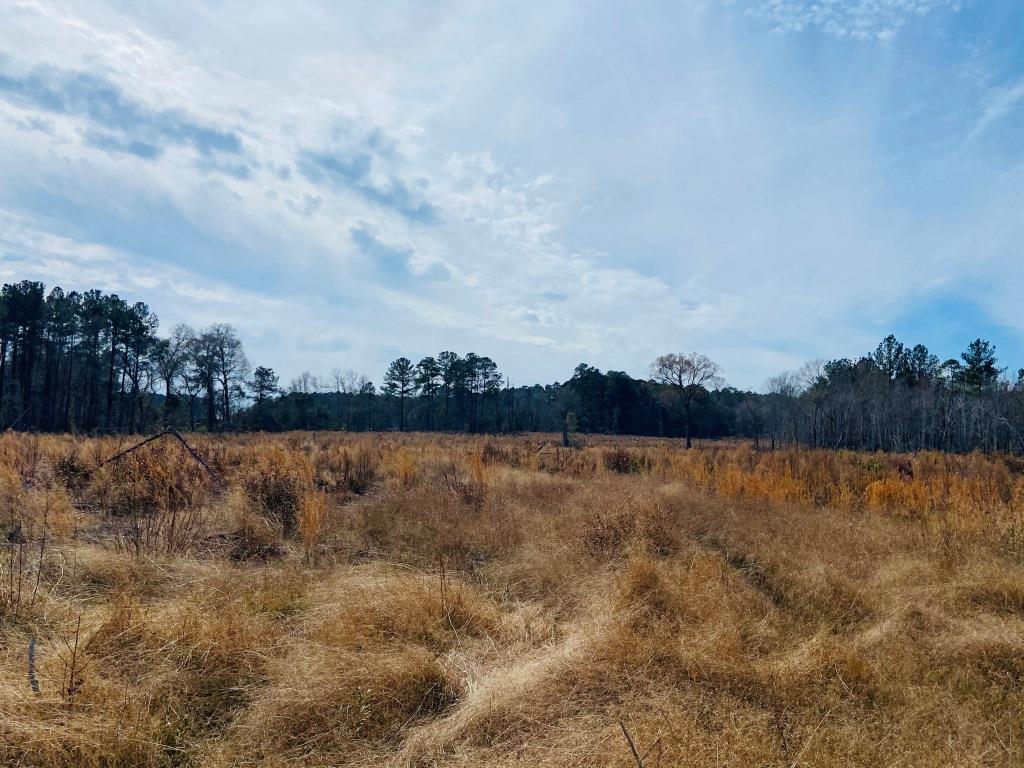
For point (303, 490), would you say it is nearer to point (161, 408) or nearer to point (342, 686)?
point (342, 686)

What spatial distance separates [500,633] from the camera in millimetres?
3947

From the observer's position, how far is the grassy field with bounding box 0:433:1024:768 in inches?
103

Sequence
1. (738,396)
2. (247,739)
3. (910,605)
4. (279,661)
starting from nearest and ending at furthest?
(247,739) → (279,661) → (910,605) → (738,396)

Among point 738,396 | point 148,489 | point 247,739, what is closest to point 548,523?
point 247,739

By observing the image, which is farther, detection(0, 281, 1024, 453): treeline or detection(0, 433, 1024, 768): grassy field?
detection(0, 281, 1024, 453): treeline

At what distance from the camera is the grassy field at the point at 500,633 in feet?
8.61

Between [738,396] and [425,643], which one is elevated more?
[738,396]

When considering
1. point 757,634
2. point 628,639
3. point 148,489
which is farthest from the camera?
point 148,489

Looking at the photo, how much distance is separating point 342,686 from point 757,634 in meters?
2.95

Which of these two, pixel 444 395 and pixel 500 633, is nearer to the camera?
pixel 500 633

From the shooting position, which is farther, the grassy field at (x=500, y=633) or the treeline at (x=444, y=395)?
the treeline at (x=444, y=395)

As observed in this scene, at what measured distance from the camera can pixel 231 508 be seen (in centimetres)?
695

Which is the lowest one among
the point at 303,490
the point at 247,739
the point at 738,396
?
the point at 247,739

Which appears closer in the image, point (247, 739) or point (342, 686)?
point (247, 739)
